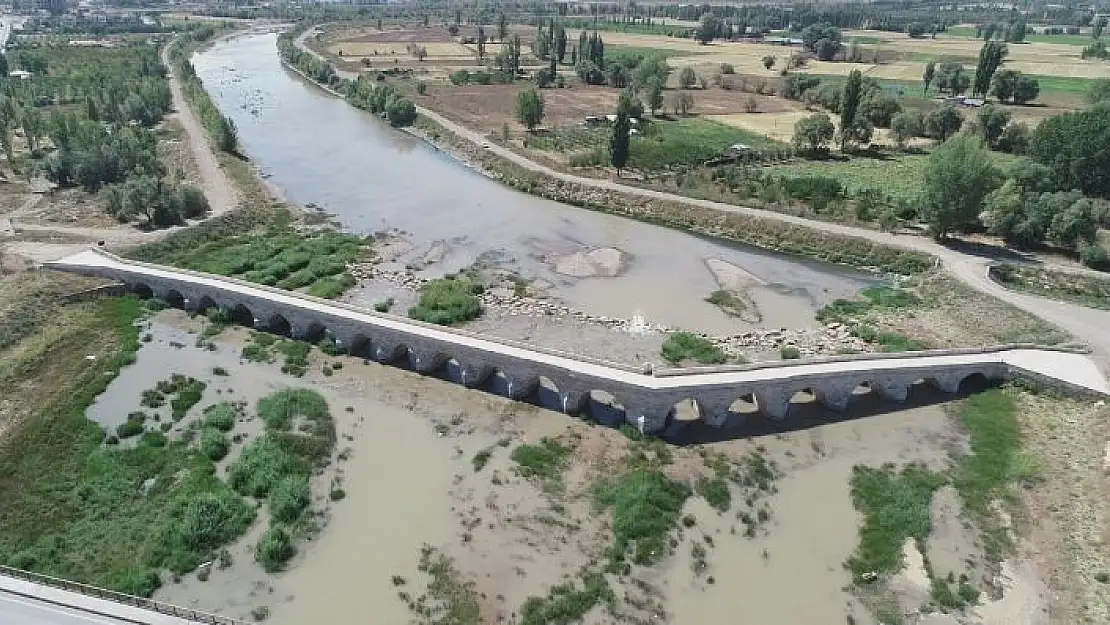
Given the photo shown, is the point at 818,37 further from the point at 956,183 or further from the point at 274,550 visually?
the point at 274,550

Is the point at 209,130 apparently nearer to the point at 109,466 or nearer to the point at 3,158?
the point at 3,158

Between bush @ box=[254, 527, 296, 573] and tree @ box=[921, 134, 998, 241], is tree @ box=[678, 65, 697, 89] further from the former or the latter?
bush @ box=[254, 527, 296, 573]

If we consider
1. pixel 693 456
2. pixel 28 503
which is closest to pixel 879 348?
pixel 693 456

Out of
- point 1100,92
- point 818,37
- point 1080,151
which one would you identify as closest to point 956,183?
point 1080,151

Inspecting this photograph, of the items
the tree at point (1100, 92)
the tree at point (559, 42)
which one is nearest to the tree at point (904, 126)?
the tree at point (1100, 92)

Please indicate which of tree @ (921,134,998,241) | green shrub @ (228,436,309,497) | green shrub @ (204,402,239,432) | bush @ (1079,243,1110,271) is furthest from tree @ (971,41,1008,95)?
green shrub @ (204,402,239,432)

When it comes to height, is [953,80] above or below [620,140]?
above
